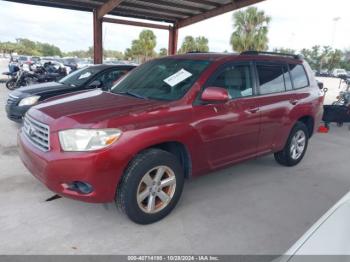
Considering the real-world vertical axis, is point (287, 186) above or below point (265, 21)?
below

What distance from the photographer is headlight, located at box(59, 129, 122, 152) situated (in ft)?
8.64

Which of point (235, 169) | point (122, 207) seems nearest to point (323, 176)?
point (235, 169)

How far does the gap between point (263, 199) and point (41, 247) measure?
250 cm

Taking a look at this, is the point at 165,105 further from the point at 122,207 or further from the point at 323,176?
the point at 323,176

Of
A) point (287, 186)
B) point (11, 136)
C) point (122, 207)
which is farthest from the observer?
point (11, 136)

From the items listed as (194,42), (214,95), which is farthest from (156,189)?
(194,42)

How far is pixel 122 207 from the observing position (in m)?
2.84

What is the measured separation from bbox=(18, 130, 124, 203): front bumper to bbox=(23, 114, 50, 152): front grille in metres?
0.08

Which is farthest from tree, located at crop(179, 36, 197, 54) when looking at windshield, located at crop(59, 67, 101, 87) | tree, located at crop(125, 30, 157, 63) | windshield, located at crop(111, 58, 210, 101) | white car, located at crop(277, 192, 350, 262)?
white car, located at crop(277, 192, 350, 262)

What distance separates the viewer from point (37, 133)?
9.87ft

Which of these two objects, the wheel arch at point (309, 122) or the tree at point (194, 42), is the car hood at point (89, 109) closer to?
the wheel arch at point (309, 122)

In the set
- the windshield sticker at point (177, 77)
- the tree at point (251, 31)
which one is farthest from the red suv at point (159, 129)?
the tree at point (251, 31)

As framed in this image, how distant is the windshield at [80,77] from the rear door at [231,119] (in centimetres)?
394

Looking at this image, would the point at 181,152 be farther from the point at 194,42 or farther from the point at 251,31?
the point at 194,42
